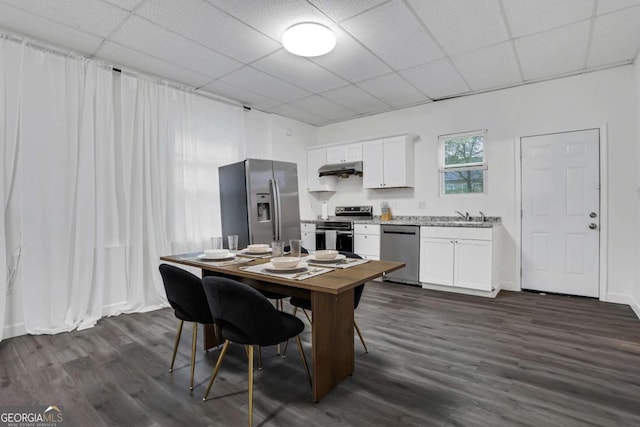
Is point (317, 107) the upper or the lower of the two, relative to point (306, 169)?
upper

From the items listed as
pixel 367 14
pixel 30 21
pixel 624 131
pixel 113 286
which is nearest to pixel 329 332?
pixel 367 14

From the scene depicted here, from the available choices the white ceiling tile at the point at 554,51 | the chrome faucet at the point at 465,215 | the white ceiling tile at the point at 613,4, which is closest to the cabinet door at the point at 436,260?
the chrome faucet at the point at 465,215

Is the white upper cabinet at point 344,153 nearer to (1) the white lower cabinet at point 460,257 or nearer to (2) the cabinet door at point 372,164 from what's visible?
(2) the cabinet door at point 372,164

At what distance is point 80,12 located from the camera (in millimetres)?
2586

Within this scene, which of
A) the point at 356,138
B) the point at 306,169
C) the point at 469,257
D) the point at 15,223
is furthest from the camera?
the point at 306,169

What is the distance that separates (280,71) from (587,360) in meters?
3.95

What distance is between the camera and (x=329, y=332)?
1985 millimetres

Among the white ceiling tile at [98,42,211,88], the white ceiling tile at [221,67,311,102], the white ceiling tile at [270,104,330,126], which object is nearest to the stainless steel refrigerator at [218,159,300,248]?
the white ceiling tile at [221,67,311,102]

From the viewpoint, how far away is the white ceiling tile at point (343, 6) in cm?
251

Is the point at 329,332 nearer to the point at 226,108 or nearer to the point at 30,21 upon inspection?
the point at 30,21

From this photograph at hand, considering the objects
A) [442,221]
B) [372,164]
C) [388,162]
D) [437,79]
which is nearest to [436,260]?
[442,221]

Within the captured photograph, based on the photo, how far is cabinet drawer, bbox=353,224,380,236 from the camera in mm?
4984

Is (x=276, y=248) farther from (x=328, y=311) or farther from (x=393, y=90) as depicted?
(x=393, y=90)

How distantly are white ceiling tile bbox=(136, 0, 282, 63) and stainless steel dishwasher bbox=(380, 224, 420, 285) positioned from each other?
2955mm
